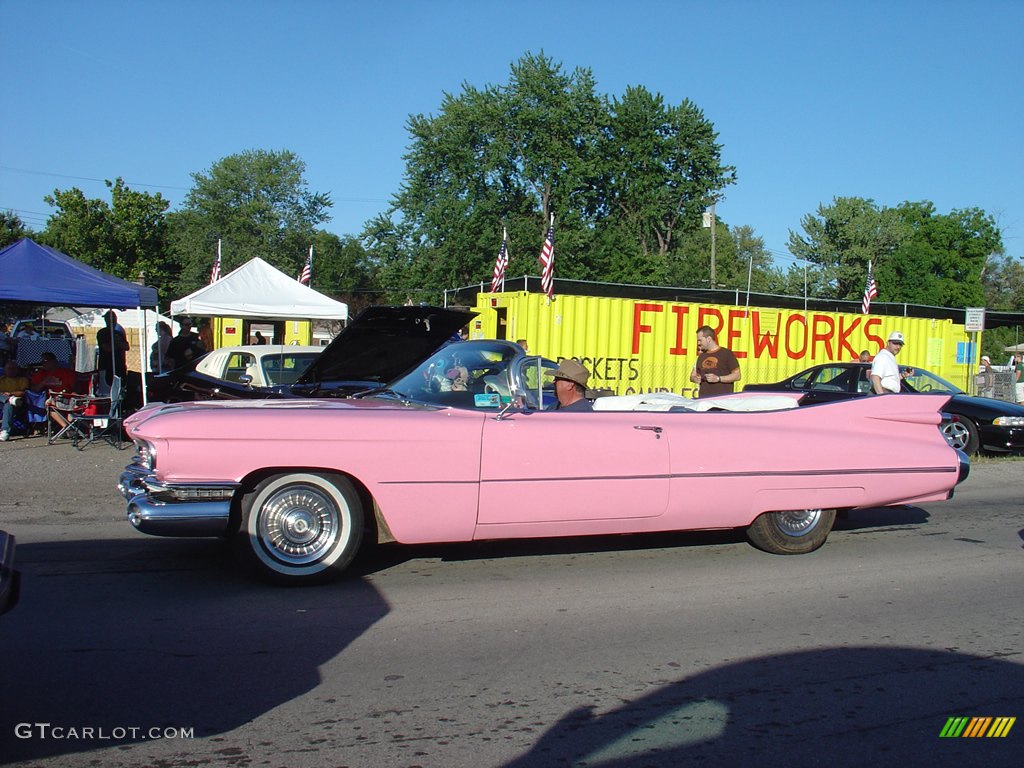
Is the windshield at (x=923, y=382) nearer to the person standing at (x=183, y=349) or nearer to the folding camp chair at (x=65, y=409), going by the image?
the person standing at (x=183, y=349)

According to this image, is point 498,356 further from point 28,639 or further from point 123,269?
point 123,269

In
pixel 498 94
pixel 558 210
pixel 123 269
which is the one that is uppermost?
pixel 498 94

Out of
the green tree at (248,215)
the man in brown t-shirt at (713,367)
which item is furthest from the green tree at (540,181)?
the man in brown t-shirt at (713,367)

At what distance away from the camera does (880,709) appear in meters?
3.80

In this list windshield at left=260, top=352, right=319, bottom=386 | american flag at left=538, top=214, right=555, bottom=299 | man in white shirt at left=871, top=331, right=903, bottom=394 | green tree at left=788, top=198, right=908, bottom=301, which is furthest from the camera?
green tree at left=788, top=198, right=908, bottom=301

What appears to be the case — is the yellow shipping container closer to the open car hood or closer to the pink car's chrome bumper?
the open car hood

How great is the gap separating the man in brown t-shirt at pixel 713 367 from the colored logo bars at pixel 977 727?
20.0ft

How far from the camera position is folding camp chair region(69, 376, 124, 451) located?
A: 38.7ft

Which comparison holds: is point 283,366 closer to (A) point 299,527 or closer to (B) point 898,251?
(A) point 299,527

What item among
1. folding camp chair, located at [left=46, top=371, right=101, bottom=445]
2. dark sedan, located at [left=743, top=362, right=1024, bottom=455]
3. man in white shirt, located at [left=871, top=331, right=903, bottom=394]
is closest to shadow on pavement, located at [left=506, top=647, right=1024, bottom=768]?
man in white shirt, located at [left=871, top=331, right=903, bottom=394]

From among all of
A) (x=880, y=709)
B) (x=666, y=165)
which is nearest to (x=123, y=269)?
(x=666, y=165)

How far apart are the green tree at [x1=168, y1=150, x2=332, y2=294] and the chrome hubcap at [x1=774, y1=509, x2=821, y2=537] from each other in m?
50.7

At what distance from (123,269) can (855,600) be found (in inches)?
2010

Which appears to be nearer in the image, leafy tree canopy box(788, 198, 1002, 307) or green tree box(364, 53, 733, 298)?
green tree box(364, 53, 733, 298)
